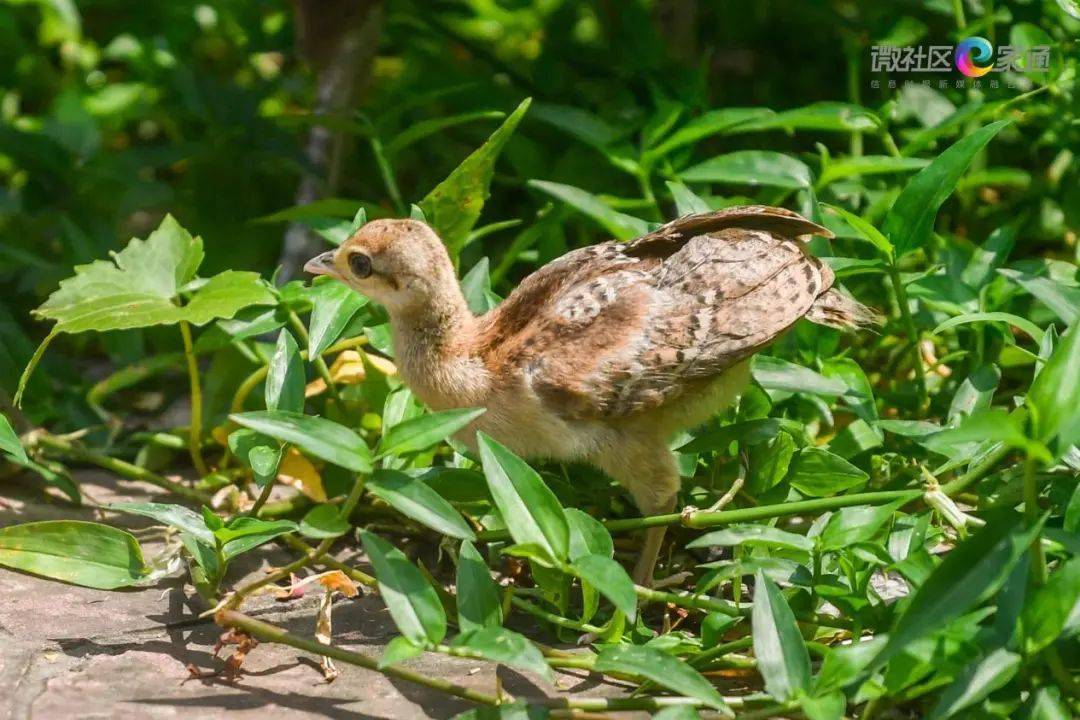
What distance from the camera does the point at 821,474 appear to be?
2.79 meters

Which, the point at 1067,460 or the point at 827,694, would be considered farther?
the point at 1067,460

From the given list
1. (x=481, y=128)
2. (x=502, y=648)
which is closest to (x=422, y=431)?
(x=502, y=648)

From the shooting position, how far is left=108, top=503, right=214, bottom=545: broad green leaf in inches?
96.7

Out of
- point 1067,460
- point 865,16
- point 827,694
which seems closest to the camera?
point 827,694

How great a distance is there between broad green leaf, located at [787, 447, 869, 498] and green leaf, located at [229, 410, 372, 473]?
102cm

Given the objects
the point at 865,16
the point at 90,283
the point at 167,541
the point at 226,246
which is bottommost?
the point at 167,541

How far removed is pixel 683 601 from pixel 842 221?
4.33ft

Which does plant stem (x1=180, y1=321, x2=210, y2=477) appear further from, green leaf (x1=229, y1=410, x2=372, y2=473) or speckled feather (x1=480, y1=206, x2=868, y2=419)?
green leaf (x1=229, y1=410, x2=372, y2=473)

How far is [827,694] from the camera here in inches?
82.0

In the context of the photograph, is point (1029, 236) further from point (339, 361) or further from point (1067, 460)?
point (339, 361)

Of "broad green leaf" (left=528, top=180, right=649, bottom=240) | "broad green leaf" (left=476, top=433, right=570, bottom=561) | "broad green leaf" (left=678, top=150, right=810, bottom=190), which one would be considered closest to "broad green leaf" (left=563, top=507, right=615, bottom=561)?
"broad green leaf" (left=476, top=433, right=570, bottom=561)

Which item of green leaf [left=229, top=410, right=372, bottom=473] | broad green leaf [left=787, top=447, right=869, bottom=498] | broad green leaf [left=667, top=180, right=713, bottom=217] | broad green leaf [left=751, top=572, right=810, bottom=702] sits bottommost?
broad green leaf [left=787, top=447, right=869, bottom=498]

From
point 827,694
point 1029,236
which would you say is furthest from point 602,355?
point 1029,236

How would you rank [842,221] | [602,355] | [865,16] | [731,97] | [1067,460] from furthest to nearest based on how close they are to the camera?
[731,97] → [865,16] → [842,221] → [602,355] → [1067,460]
